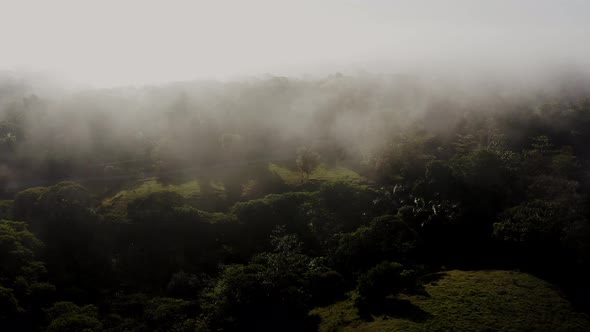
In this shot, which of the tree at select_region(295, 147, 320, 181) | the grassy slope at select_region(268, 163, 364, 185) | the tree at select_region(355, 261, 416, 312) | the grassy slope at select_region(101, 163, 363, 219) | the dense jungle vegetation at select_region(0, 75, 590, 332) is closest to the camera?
the dense jungle vegetation at select_region(0, 75, 590, 332)

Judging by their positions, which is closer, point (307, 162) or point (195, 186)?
point (195, 186)

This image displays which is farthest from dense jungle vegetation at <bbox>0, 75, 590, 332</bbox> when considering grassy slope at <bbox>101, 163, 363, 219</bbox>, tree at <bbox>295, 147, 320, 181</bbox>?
tree at <bbox>295, 147, 320, 181</bbox>

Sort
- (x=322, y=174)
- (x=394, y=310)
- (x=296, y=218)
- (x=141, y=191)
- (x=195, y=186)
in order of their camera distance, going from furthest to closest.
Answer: (x=322, y=174) → (x=195, y=186) → (x=141, y=191) → (x=296, y=218) → (x=394, y=310)

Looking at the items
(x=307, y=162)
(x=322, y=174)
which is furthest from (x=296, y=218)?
(x=322, y=174)

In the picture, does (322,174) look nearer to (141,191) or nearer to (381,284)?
(141,191)

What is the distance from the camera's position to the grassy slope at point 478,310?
2176 inches

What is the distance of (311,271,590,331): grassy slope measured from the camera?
55.3 m

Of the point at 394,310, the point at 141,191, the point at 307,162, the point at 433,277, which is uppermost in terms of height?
the point at 307,162

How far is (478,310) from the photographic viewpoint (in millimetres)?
58312

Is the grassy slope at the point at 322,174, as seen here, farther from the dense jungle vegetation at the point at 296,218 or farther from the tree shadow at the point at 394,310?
the tree shadow at the point at 394,310

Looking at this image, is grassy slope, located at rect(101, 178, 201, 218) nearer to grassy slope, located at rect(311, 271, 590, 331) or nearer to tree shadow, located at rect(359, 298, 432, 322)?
grassy slope, located at rect(311, 271, 590, 331)

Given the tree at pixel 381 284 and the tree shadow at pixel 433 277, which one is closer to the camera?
the tree at pixel 381 284

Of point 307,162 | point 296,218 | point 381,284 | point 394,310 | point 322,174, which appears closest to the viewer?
point 394,310

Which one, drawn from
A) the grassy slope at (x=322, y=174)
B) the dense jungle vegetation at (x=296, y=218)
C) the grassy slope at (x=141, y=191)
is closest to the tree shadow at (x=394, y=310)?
the dense jungle vegetation at (x=296, y=218)
